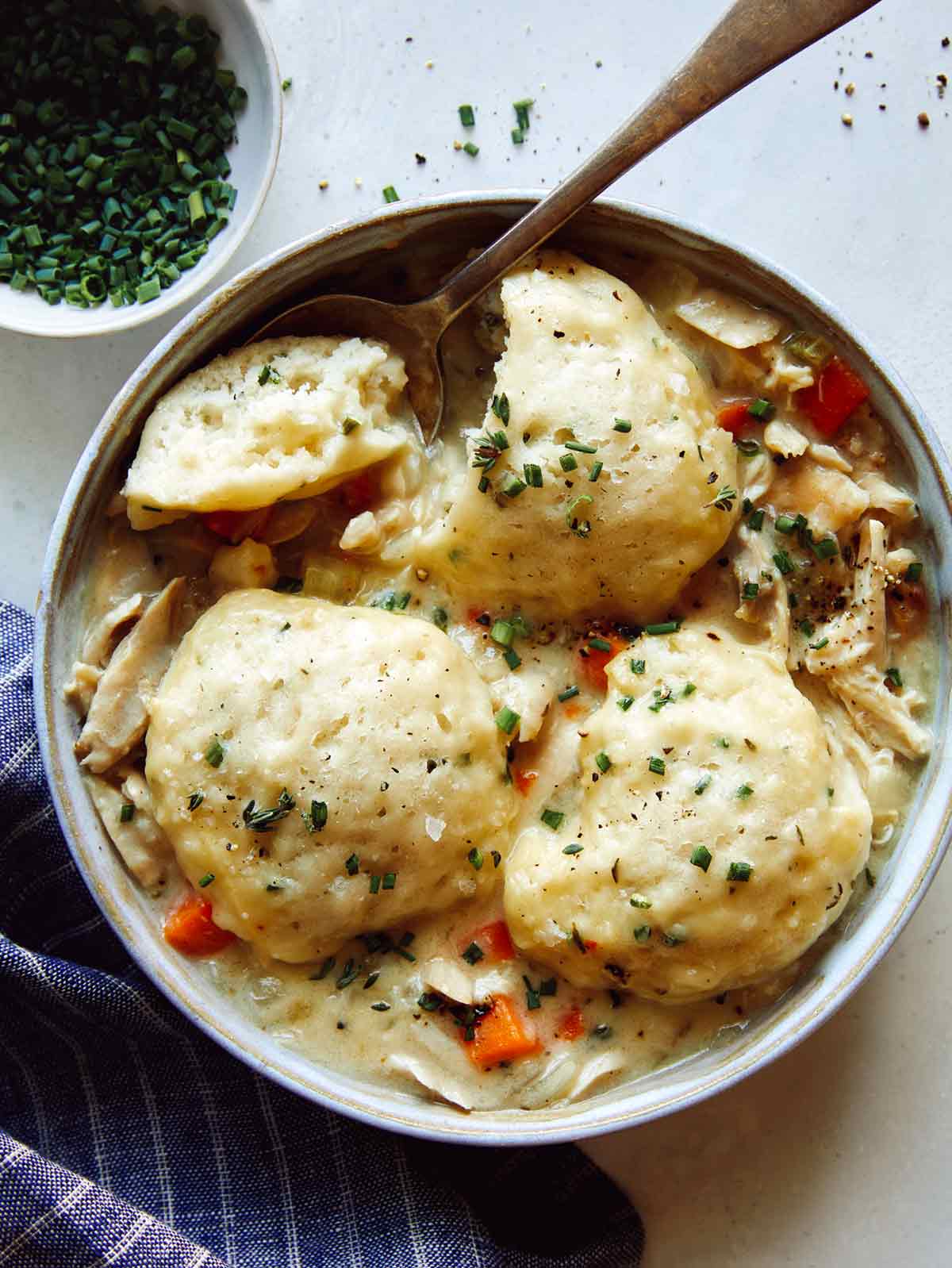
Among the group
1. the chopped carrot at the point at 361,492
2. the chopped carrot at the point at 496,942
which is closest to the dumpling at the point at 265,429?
the chopped carrot at the point at 361,492

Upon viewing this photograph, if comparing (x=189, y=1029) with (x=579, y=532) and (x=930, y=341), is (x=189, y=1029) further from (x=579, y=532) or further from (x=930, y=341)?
(x=930, y=341)

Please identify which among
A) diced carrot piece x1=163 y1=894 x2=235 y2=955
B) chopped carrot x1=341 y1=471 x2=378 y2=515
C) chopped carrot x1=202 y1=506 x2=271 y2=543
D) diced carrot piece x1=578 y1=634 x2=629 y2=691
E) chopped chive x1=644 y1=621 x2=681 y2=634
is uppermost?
chopped carrot x1=341 y1=471 x2=378 y2=515

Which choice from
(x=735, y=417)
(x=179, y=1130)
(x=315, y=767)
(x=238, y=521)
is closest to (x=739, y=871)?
(x=315, y=767)

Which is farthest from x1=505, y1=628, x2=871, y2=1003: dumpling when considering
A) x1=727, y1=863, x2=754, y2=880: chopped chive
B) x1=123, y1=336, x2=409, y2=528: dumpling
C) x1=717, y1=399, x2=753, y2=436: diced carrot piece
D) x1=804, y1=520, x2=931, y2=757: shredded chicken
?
A: x1=123, y1=336, x2=409, y2=528: dumpling

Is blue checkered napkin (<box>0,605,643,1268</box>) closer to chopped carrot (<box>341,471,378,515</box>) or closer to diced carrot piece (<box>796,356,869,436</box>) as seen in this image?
chopped carrot (<box>341,471,378,515</box>)

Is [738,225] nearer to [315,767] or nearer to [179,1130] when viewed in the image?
[315,767]

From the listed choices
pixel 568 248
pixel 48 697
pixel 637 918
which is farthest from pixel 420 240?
pixel 637 918

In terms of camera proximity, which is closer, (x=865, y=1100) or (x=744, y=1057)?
(x=744, y=1057)
